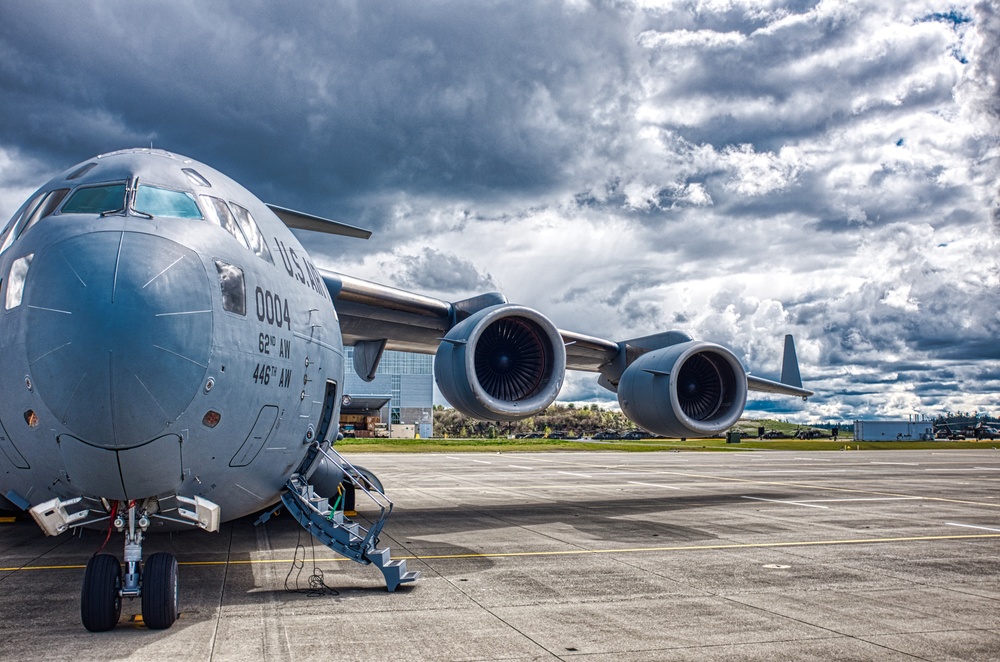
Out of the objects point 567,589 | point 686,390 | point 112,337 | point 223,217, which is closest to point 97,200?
point 223,217

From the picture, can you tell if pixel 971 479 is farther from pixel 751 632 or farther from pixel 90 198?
pixel 90 198

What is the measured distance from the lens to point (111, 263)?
606 cm

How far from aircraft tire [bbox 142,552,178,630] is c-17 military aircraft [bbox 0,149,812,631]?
0.05ft

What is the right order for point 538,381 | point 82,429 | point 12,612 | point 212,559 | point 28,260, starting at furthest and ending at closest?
1. point 538,381
2. point 212,559
3. point 12,612
4. point 28,260
5. point 82,429

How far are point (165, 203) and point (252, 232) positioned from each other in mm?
1138

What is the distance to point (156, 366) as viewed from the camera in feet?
19.6

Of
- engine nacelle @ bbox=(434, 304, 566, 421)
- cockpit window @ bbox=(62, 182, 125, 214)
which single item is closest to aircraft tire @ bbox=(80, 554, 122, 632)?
cockpit window @ bbox=(62, 182, 125, 214)

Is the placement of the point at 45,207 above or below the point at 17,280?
above

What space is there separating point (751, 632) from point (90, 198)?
7.04m

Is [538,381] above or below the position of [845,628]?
above

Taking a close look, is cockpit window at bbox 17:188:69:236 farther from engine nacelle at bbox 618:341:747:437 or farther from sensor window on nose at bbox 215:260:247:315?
engine nacelle at bbox 618:341:747:437

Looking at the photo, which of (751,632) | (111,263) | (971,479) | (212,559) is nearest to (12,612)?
(212,559)

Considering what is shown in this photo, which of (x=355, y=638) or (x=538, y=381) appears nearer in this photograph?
(x=355, y=638)

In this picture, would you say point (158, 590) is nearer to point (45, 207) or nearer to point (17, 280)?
point (17, 280)
